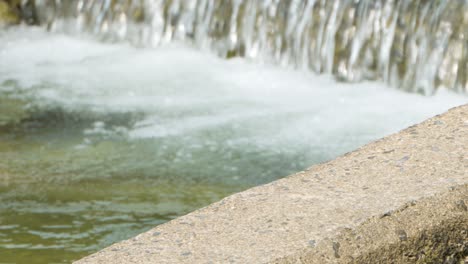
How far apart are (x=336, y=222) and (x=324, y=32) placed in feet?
13.6

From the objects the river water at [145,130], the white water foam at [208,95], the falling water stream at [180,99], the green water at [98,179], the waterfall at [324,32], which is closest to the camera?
the green water at [98,179]

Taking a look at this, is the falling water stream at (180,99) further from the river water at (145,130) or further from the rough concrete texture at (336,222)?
the rough concrete texture at (336,222)

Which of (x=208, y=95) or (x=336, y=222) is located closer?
(x=336, y=222)

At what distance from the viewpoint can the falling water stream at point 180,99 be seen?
4441mm

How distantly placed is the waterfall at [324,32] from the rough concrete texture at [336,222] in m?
Answer: 3.38

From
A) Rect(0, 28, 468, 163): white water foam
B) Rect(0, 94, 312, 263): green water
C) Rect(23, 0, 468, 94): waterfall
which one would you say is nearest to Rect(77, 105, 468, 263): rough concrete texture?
Rect(0, 94, 312, 263): green water

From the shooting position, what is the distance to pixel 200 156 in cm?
496

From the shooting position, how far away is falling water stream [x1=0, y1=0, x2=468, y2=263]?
14.6ft

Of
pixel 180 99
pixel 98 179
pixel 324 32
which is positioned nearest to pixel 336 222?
pixel 98 179

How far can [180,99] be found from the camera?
5.95 m

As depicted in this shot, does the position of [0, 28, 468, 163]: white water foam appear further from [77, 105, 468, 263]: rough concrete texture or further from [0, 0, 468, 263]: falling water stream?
[77, 105, 468, 263]: rough concrete texture

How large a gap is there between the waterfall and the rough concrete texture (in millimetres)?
3382

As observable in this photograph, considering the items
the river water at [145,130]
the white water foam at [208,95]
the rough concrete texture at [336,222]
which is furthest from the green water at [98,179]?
the rough concrete texture at [336,222]

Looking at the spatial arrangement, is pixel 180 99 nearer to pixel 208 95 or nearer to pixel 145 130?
pixel 208 95
